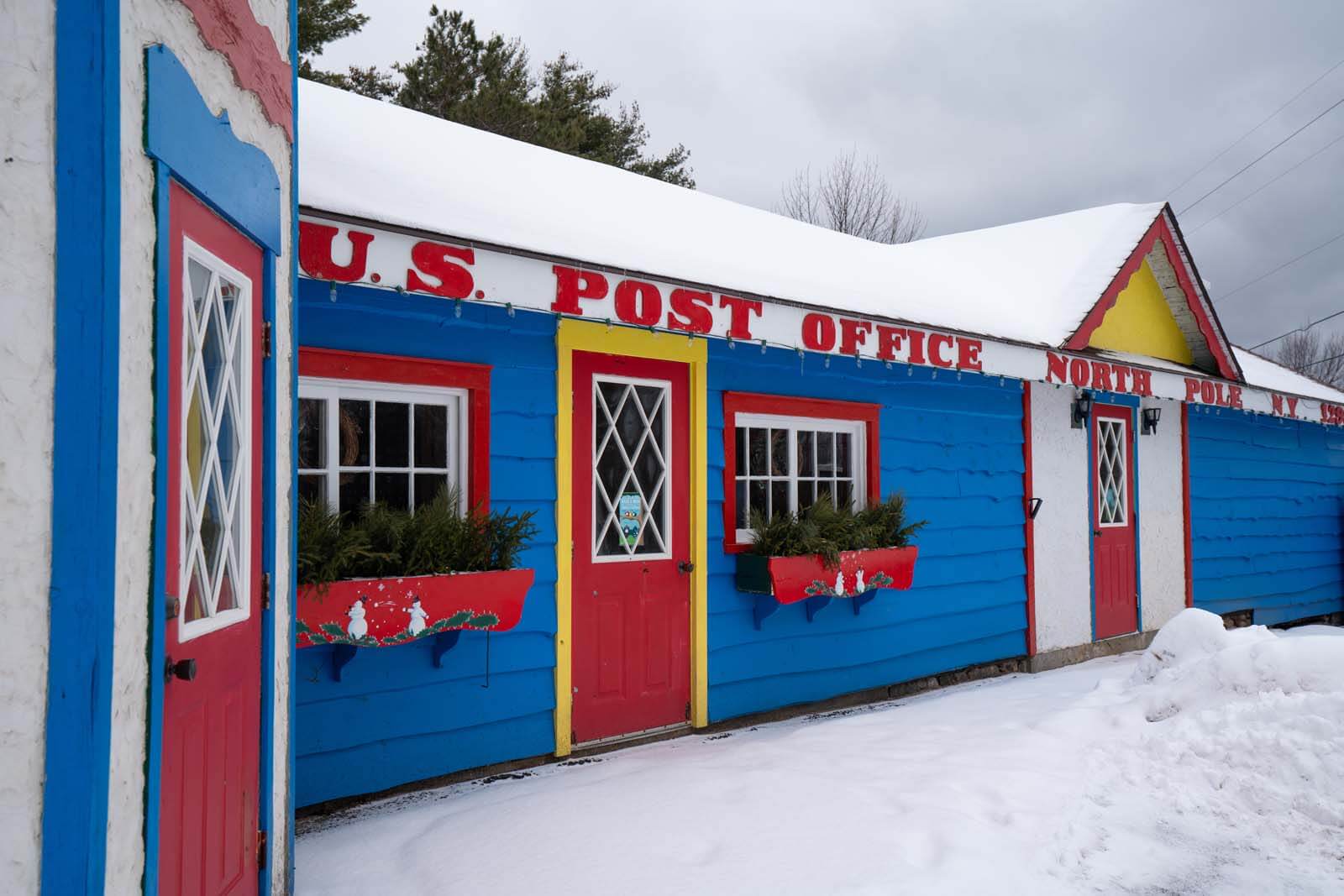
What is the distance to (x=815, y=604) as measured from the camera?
554 centimetres

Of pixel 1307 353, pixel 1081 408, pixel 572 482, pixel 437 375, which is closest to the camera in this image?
pixel 437 375

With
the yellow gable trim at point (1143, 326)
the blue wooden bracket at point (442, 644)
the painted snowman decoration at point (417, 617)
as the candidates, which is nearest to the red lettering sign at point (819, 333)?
the blue wooden bracket at point (442, 644)

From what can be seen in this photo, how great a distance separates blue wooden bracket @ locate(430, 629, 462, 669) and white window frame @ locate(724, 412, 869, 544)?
191 centimetres

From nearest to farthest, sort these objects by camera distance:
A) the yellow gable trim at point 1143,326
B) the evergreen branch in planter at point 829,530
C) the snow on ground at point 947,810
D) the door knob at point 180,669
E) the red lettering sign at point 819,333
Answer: the door knob at point 180,669, the snow on ground at point 947,810, the red lettering sign at point 819,333, the evergreen branch in planter at point 829,530, the yellow gable trim at point 1143,326

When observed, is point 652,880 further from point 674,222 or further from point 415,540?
point 674,222

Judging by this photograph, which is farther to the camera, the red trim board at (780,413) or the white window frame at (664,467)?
the red trim board at (780,413)

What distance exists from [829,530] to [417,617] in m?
2.60

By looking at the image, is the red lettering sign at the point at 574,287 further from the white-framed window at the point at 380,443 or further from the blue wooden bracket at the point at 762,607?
the blue wooden bracket at the point at 762,607

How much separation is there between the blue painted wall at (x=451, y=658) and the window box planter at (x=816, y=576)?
1.23 meters

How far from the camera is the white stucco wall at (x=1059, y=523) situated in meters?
7.31

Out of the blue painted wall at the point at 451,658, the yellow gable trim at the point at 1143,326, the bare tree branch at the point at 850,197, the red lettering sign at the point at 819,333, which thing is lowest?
the blue painted wall at the point at 451,658

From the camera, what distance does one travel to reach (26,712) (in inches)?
56.6

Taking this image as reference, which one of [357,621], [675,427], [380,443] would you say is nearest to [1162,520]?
[675,427]

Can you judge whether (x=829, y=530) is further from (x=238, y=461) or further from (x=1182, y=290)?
(x=1182, y=290)
